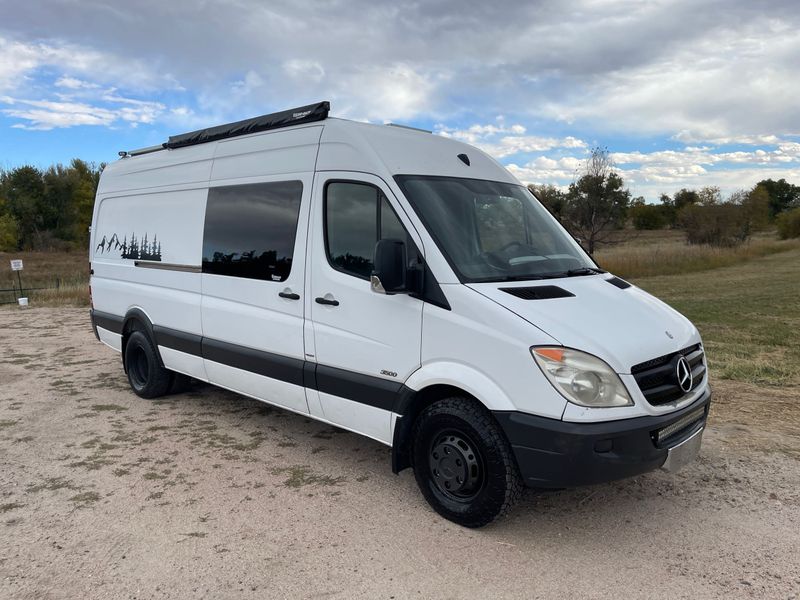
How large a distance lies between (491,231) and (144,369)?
4.68m

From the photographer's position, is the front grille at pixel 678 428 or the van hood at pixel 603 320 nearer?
the van hood at pixel 603 320

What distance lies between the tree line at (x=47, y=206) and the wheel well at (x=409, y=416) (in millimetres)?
58197

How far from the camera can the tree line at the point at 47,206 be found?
54.3m

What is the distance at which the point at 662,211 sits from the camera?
245ft

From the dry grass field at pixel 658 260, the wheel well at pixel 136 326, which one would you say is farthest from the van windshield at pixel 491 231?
the dry grass field at pixel 658 260

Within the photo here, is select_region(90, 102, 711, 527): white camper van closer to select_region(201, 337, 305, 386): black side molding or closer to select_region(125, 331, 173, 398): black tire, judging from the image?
select_region(201, 337, 305, 386): black side molding

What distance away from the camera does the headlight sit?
3273 mm

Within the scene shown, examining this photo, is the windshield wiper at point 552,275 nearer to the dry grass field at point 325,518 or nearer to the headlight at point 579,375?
the headlight at point 579,375

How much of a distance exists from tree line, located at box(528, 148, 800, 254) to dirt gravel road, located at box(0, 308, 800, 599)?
310cm

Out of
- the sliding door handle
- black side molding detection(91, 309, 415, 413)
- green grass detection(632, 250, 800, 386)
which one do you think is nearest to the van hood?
black side molding detection(91, 309, 415, 413)

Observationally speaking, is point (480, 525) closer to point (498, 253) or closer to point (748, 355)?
point (498, 253)

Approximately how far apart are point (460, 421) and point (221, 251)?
2933mm

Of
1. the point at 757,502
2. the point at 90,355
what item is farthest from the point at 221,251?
the point at 90,355

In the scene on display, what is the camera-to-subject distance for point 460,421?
12.1 feet
